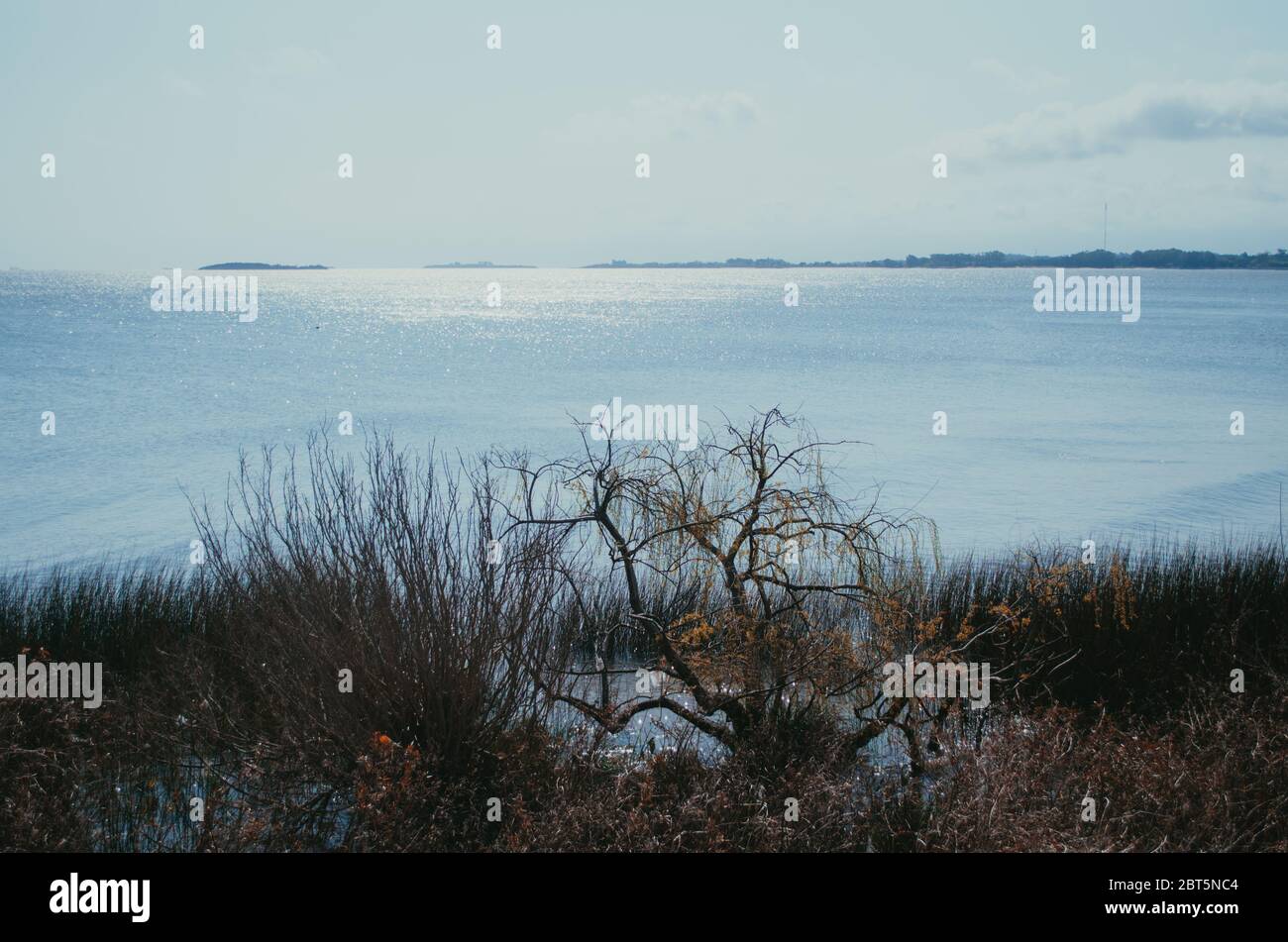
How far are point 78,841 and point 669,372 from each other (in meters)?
65.4

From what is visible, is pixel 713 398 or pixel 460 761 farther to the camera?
pixel 713 398

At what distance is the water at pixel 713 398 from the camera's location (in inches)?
1271

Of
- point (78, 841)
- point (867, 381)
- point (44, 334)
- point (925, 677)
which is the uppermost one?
point (44, 334)

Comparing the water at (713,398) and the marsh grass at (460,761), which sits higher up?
the water at (713,398)

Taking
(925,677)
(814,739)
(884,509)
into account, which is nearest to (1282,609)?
(925,677)

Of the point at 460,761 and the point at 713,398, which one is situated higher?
the point at 713,398

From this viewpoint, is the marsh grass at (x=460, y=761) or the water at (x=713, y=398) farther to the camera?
the water at (x=713, y=398)

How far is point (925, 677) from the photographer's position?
1022 cm

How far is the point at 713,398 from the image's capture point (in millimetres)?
60500

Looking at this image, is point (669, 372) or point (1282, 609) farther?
point (669, 372)

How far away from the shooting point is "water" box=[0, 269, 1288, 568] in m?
32.3

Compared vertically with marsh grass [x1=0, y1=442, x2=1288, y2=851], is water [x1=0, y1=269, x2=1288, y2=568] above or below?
above

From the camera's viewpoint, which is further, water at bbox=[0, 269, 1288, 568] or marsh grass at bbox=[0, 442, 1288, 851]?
water at bbox=[0, 269, 1288, 568]
